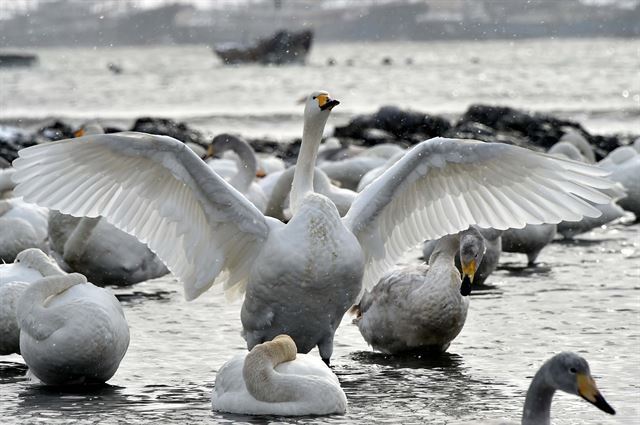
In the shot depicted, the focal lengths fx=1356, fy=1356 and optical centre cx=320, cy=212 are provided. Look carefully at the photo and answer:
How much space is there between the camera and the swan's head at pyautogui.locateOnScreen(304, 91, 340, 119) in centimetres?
805

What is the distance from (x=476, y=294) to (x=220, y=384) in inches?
153

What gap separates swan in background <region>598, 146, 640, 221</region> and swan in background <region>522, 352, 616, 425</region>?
9.47 meters

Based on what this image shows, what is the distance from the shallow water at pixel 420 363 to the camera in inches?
263

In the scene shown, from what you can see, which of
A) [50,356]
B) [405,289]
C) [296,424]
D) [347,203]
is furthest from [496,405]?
[347,203]

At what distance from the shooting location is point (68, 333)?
7.06m

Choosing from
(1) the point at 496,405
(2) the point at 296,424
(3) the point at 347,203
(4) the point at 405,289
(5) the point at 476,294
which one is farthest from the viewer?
(3) the point at 347,203

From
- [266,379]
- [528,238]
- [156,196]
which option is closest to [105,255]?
[156,196]

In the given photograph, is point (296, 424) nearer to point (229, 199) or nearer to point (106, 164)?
point (229, 199)

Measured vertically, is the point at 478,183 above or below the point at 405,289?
above

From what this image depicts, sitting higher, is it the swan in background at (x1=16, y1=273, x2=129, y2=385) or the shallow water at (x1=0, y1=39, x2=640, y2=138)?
the swan in background at (x1=16, y1=273, x2=129, y2=385)

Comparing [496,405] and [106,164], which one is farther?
[106,164]

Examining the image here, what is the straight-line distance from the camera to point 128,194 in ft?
25.7

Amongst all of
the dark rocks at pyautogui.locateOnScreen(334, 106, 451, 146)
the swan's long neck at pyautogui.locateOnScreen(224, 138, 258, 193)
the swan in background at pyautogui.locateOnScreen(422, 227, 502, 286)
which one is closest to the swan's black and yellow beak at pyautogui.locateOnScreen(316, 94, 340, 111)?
the swan in background at pyautogui.locateOnScreen(422, 227, 502, 286)

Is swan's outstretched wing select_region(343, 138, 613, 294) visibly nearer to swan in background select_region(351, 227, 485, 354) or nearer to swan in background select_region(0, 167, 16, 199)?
swan in background select_region(351, 227, 485, 354)
